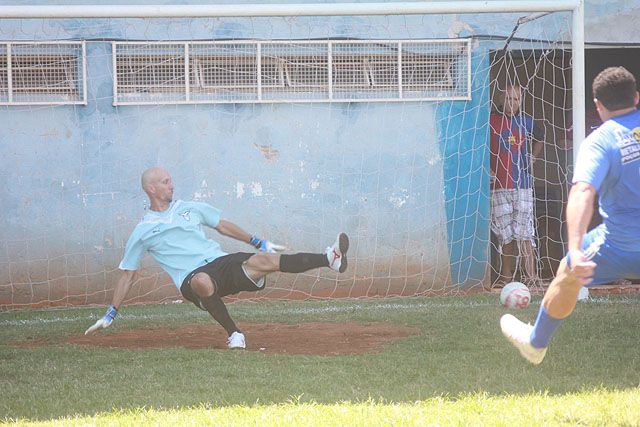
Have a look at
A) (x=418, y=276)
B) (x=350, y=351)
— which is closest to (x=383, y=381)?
(x=350, y=351)

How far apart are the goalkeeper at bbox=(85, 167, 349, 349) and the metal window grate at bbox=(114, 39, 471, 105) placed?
11.2ft

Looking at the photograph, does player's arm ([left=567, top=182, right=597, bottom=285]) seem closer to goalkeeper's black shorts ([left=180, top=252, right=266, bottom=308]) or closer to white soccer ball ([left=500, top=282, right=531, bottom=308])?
white soccer ball ([left=500, top=282, right=531, bottom=308])

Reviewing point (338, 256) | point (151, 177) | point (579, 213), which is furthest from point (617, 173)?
point (151, 177)

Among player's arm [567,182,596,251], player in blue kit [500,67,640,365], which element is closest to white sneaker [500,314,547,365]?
player in blue kit [500,67,640,365]

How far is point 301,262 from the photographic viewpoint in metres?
7.88

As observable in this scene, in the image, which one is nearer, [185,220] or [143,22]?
[185,220]

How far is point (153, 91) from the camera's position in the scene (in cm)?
1128

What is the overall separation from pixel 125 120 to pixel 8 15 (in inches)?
76.4

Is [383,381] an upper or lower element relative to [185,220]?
lower

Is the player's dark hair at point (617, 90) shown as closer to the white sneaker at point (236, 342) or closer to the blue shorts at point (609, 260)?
the blue shorts at point (609, 260)

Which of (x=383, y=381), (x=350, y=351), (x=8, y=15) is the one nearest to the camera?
(x=383, y=381)

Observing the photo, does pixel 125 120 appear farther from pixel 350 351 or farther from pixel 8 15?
pixel 350 351

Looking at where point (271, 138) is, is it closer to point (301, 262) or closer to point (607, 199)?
point (301, 262)

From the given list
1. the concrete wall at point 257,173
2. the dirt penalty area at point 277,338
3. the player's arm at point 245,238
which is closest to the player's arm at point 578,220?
the dirt penalty area at point 277,338
